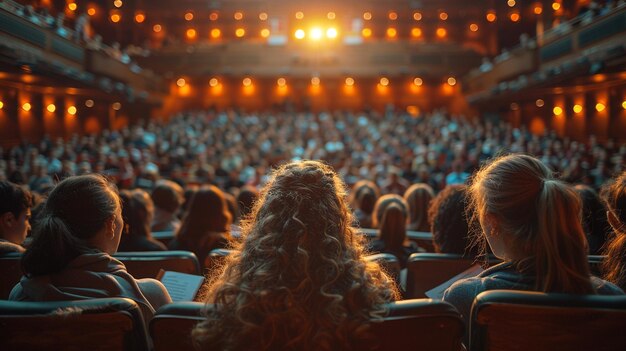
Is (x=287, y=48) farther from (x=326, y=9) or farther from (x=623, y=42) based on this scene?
(x=623, y=42)

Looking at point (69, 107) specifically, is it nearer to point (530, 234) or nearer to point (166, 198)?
point (166, 198)

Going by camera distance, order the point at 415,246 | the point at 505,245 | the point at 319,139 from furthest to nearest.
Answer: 1. the point at 319,139
2. the point at 415,246
3. the point at 505,245

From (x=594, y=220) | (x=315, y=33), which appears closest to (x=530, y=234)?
(x=594, y=220)

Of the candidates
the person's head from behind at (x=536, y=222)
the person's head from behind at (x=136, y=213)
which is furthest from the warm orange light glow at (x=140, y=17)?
the person's head from behind at (x=536, y=222)

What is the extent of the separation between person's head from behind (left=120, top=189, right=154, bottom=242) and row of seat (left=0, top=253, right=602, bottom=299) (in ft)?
3.40

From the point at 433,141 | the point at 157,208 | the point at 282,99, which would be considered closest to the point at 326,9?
the point at 282,99

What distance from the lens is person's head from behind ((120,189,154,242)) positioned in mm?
4129

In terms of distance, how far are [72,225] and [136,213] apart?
2.16 m

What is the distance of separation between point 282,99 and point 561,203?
1324 inches

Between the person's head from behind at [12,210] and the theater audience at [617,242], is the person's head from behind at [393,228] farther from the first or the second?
the person's head from behind at [12,210]

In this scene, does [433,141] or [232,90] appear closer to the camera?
[433,141]

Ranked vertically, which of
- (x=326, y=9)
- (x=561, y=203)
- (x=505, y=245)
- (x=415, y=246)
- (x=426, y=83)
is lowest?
→ (x=415, y=246)

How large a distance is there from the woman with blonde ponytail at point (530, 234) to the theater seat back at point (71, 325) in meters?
1.21

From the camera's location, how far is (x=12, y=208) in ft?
10.0
